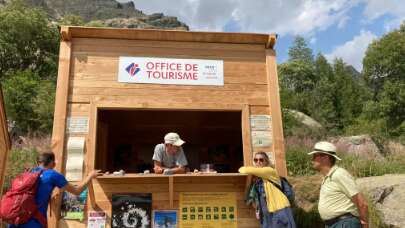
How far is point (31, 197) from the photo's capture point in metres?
3.63

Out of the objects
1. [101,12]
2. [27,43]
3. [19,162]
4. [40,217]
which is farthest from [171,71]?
[101,12]

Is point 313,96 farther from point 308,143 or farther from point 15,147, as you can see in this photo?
point 15,147

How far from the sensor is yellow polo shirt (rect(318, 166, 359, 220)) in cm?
366

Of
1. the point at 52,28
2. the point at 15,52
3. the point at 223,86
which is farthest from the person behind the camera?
the point at 52,28

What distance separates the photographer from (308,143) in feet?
42.7

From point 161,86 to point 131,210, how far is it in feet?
6.24

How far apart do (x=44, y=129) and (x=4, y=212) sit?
12880mm

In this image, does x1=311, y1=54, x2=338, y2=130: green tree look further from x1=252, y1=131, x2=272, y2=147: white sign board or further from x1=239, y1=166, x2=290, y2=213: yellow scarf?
x1=239, y1=166, x2=290, y2=213: yellow scarf

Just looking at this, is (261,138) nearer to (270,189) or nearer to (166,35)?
(270,189)

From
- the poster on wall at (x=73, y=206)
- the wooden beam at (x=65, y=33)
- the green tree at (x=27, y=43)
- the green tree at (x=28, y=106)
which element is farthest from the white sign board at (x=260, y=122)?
the green tree at (x=27, y=43)

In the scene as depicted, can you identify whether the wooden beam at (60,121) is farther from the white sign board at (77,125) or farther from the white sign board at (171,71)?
the white sign board at (171,71)

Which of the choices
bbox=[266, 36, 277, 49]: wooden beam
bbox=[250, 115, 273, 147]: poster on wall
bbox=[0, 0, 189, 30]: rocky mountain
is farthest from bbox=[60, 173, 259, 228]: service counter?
bbox=[0, 0, 189, 30]: rocky mountain

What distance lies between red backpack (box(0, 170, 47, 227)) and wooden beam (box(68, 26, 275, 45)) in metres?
2.57

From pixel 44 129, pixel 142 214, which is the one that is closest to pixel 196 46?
pixel 142 214
